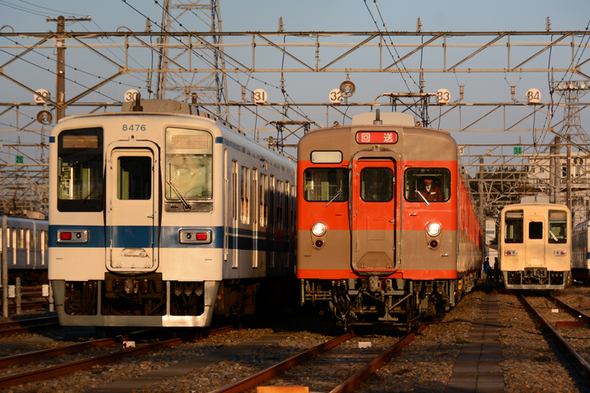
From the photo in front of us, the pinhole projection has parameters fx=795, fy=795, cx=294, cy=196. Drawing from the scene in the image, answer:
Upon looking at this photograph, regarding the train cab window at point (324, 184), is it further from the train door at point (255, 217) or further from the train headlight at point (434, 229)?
the train door at point (255, 217)

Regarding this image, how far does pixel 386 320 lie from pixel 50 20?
56.2ft

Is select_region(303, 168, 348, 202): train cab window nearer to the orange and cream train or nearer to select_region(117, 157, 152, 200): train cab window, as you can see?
the orange and cream train

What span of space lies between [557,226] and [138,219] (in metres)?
18.7

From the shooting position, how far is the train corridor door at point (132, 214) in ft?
35.7

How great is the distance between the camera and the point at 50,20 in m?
24.8

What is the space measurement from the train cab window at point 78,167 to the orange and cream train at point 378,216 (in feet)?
10.1

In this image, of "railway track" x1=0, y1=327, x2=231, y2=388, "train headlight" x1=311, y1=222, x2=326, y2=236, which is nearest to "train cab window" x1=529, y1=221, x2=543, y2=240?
"train headlight" x1=311, y1=222, x2=326, y2=236

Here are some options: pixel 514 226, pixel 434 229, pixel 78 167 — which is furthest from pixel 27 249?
pixel 434 229

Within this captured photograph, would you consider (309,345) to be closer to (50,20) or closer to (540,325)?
(540,325)

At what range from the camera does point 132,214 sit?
10.9m

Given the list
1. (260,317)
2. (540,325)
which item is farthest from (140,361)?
(540,325)

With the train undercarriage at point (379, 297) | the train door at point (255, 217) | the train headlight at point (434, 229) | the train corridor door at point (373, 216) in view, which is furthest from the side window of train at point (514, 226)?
the train corridor door at point (373, 216)

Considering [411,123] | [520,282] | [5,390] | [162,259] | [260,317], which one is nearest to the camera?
[5,390]

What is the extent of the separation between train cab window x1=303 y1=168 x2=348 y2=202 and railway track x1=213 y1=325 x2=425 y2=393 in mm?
2170
